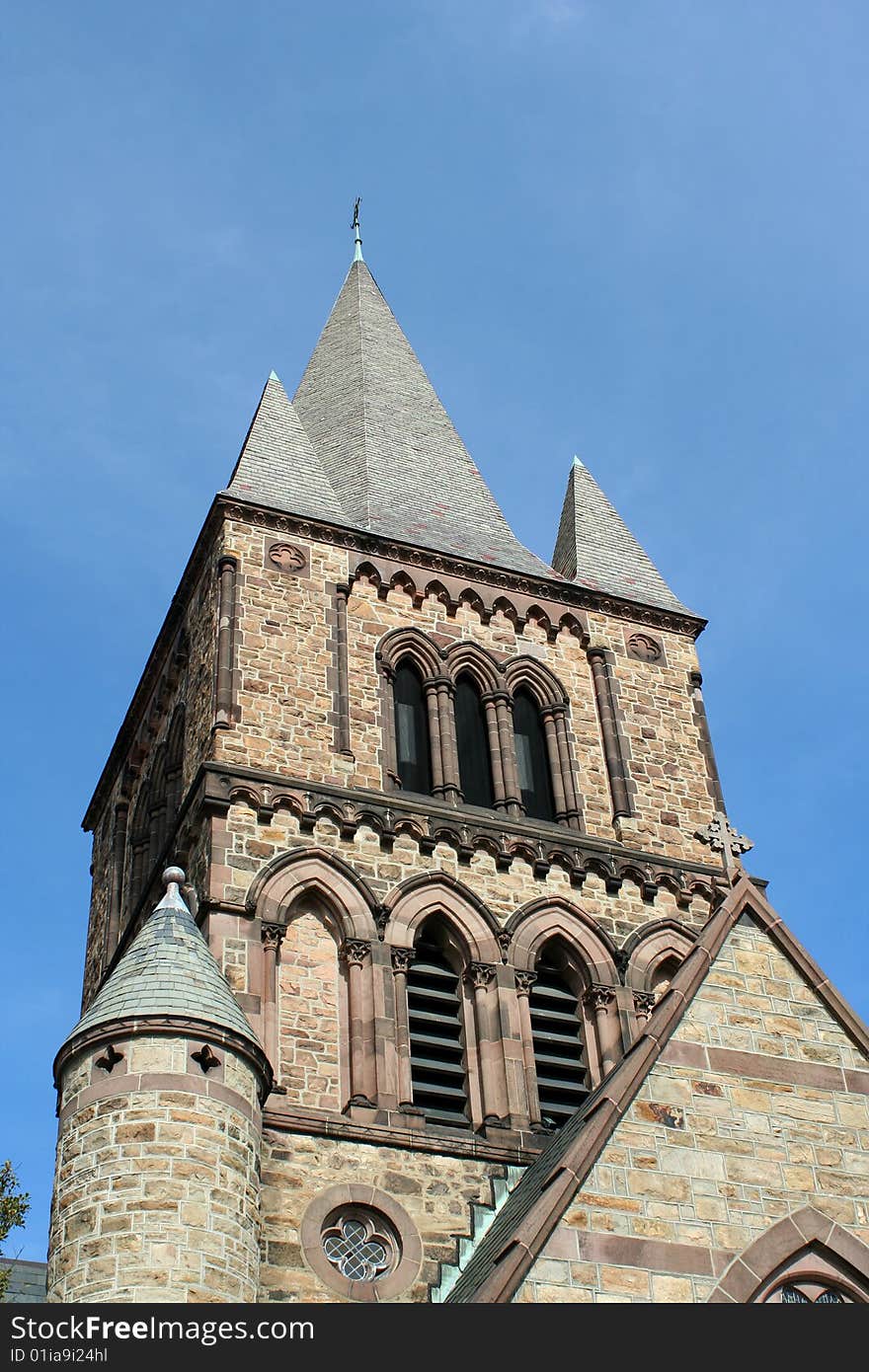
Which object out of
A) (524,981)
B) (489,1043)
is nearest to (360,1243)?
(489,1043)

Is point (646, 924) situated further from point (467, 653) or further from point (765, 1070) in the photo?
point (765, 1070)

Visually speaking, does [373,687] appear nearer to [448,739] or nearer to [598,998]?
[448,739]

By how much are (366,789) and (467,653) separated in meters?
3.48

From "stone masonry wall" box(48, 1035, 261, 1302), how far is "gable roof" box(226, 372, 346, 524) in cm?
1145

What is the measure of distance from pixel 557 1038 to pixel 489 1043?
98 cm

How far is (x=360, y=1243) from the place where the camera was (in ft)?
61.6

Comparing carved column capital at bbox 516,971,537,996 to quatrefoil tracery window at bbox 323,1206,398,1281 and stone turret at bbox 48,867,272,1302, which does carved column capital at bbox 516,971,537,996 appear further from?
stone turret at bbox 48,867,272,1302

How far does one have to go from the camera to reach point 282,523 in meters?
26.3

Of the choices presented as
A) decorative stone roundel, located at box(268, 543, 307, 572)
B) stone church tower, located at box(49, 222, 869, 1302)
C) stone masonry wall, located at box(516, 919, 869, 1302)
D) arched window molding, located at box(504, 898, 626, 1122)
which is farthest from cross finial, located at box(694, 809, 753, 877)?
decorative stone roundel, located at box(268, 543, 307, 572)

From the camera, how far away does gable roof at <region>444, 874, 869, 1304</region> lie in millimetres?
13734

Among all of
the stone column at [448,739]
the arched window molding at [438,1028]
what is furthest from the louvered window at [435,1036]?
the stone column at [448,739]

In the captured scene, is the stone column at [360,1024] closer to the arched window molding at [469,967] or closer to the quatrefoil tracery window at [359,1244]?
the arched window molding at [469,967]
